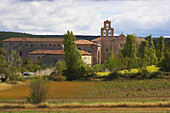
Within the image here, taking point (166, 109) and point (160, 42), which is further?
point (160, 42)

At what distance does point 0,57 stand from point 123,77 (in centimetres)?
2128

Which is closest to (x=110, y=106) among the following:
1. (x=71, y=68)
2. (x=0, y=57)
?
(x=71, y=68)

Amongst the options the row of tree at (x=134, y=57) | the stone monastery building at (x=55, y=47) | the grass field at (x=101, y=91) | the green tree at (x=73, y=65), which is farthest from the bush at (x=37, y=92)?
the stone monastery building at (x=55, y=47)

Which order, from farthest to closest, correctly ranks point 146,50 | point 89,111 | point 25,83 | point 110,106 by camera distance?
point 146,50
point 25,83
point 110,106
point 89,111

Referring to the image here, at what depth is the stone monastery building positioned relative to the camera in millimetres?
69000

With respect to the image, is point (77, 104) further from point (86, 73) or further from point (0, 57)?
point (0, 57)

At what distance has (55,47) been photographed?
75.7m

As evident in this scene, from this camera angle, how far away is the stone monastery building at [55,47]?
69.0m

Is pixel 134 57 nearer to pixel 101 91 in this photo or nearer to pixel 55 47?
pixel 55 47

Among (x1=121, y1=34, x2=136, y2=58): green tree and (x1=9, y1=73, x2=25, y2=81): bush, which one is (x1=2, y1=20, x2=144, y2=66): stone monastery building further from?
(x1=9, y1=73, x2=25, y2=81): bush

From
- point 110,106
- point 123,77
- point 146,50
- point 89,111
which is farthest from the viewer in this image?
point 146,50

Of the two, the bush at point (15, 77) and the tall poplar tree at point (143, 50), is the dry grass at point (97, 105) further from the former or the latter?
the tall poplar tree at point (143, 50)

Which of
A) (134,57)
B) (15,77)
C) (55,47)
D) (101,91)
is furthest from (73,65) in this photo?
(55,47)

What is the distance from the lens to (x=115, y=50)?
82.8m
